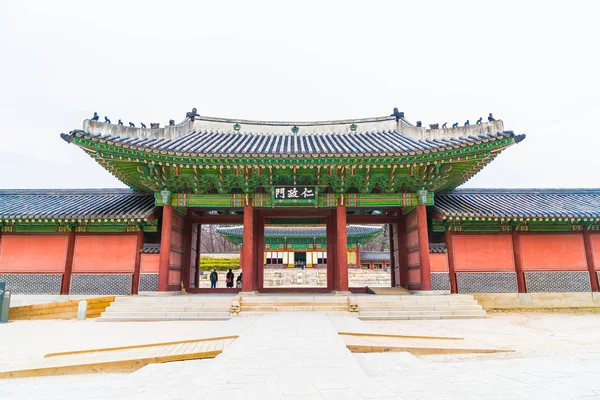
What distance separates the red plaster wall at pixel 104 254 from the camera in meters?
13.7

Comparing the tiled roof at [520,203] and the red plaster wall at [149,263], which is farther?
the tiled roof at [520,203]

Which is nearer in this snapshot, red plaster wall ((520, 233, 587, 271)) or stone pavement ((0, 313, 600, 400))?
stone pavement ((0, 313, 600, 400))

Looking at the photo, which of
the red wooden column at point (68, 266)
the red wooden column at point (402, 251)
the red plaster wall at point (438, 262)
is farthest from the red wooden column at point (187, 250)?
the red plaster wall at point (438, 262)

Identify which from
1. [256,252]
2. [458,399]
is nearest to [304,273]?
[256,252]

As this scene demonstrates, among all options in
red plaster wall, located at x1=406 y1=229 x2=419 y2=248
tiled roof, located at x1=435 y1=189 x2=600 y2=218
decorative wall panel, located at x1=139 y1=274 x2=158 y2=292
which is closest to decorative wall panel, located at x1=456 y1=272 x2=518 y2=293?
red plaster wall, located at x1=406 y1=229 x2=419 y2=248

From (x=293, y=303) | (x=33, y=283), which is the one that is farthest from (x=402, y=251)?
(x=33, y=283)

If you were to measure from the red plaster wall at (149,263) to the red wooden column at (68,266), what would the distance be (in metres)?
3.07

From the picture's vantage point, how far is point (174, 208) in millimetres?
13750

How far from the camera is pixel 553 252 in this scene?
14.2m

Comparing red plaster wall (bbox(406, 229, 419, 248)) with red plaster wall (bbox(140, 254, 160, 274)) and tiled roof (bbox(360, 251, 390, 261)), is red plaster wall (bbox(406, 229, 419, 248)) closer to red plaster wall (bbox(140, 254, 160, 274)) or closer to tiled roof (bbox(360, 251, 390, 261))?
red plaster wall (bbox(140, 254, 160, 274))

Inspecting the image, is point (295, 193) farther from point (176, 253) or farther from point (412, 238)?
point (176, 253)

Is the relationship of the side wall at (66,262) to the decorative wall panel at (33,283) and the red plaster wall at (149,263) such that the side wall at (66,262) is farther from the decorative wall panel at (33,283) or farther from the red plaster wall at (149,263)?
the red plaster wall at (149,263)

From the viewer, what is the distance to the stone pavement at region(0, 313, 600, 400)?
3.63 m

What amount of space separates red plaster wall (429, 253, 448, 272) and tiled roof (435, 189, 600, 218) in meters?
1.66
